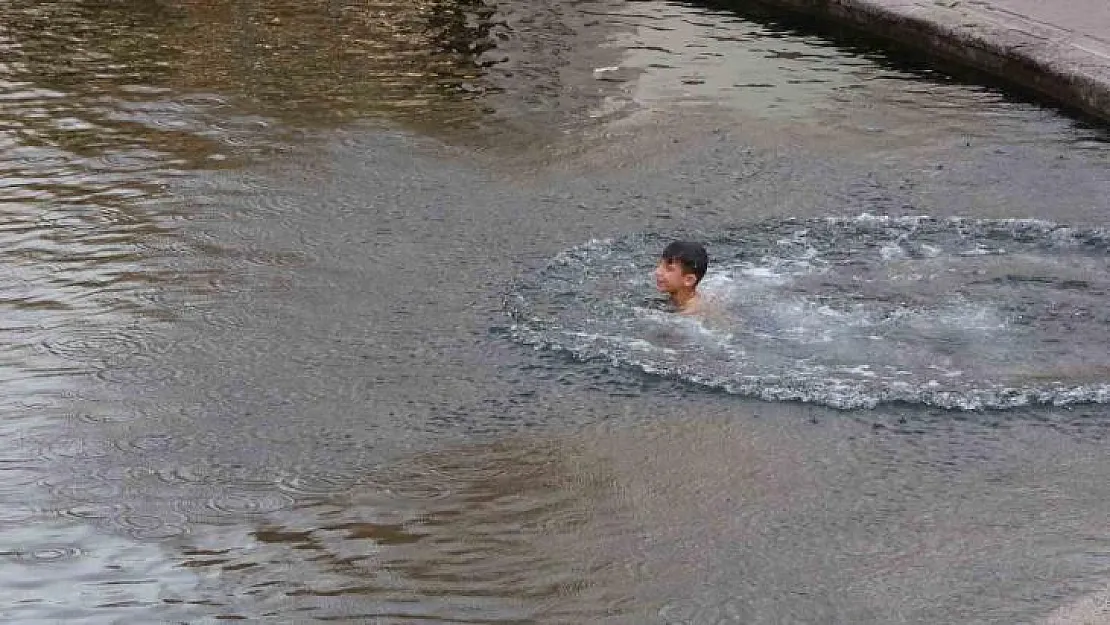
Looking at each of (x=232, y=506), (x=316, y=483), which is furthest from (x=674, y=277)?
(x=232, y=506)

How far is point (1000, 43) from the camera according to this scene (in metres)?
10.6

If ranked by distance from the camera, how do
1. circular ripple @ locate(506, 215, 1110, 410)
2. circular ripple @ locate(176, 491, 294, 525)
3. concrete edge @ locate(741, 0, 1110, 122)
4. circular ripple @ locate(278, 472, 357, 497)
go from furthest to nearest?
concrete edge @ locate(741, 0, 1110, 122), circular ripple @ locate(506, 215, 1110, 410), circular ripple @ locate(278, 472, 357, 497), circular ripple @ locate(176, 491, 294, 525)

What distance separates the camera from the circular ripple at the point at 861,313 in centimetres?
645

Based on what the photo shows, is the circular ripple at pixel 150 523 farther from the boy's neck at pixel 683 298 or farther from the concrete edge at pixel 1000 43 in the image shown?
the concrete edge at pixel 1000 43

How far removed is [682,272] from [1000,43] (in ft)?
15.3

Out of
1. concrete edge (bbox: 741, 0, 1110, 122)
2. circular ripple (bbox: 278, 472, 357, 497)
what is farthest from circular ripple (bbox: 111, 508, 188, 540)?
concrete edge (bbox: 741, 0, 1110, 122)

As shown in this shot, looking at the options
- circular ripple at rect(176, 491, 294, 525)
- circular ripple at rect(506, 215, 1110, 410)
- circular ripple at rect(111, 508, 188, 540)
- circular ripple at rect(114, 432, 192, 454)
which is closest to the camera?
circular ripple at rect(111, 508, 188, 540)

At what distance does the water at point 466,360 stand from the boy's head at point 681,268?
0.64m

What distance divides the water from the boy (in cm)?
64

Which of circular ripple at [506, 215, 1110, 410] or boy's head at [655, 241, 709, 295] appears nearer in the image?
circular ripple at [506, 215, 1110, 410]

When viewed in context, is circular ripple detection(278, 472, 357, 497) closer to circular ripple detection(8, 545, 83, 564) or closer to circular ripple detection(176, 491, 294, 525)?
circular ripple detection(176, 491, 294, 525)

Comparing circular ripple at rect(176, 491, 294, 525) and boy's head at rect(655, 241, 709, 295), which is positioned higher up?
boy's head at rect(655, 241, 709, 295)

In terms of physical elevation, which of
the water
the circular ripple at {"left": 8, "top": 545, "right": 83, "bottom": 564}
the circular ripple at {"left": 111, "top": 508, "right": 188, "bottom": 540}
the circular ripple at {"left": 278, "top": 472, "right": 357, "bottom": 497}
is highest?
the water

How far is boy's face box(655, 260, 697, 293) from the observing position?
698 cm
